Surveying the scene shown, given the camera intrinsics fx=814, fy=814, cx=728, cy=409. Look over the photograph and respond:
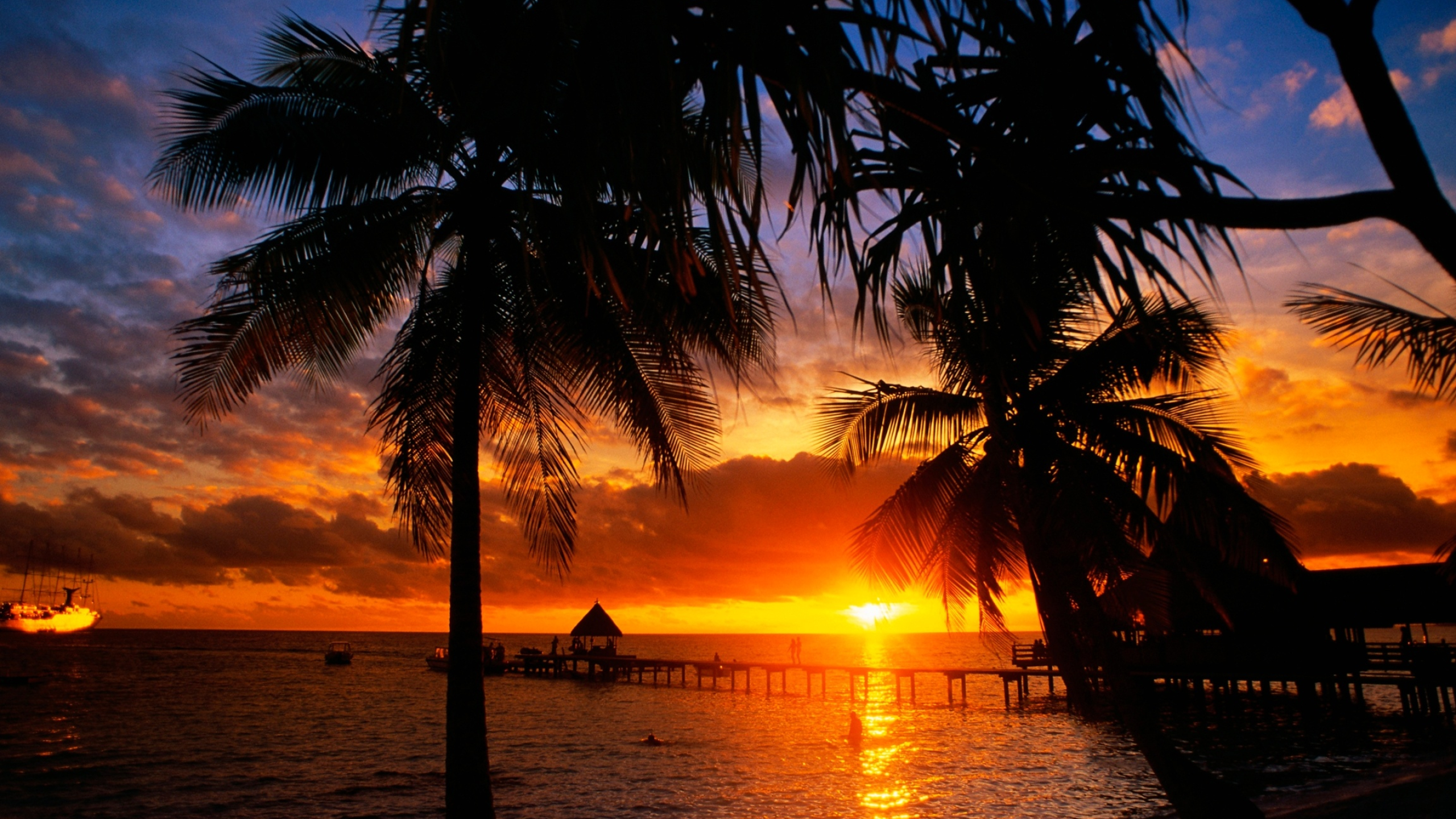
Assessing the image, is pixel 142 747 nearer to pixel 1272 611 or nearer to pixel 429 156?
pixel 429 156

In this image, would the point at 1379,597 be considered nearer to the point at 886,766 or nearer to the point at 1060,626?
the point at 886,766

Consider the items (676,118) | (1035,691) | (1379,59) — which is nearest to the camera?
(676,118)

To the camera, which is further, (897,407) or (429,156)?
(897,407)

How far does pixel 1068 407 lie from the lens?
30.9 feet

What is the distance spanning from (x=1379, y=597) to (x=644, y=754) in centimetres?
2299

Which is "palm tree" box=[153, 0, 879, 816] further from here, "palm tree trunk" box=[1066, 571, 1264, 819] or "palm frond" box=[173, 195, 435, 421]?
"palm tree trunk" box=[1066, 571, 1264, 819]

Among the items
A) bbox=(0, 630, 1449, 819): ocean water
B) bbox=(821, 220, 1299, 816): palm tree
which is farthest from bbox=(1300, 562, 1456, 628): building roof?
bbox=(821, 220, 1299, 816): palm tree

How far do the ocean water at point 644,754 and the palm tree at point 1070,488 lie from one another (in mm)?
9449

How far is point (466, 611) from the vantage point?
7430 millimetres

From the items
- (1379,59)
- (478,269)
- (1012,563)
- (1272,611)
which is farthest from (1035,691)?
(1379,59)

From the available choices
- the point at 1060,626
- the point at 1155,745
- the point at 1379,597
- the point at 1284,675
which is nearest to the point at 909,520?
the point at 1060,626

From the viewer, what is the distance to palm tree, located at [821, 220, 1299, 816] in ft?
26.2

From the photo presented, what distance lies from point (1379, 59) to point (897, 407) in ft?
26.1

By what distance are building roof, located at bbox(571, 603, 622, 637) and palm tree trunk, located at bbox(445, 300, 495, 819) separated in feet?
134
